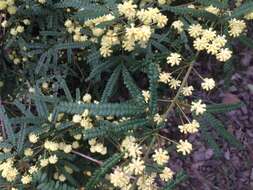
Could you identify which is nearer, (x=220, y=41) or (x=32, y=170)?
(x=220, y=41)

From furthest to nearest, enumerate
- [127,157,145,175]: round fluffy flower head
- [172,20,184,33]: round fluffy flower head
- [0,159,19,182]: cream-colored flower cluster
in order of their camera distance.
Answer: [172,20,184,33]: round fluffy flower head
[0,159,19,182]: cream-colored flower cluster
[127,157,145,175]: round fluffy flower head

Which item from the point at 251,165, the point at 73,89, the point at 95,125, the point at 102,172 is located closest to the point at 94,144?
the point at 95,125

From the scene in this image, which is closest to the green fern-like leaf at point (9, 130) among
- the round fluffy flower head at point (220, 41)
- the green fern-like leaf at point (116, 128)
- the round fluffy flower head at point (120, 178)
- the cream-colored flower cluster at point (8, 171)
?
the cream-colored flower cluster at point (8, 171)

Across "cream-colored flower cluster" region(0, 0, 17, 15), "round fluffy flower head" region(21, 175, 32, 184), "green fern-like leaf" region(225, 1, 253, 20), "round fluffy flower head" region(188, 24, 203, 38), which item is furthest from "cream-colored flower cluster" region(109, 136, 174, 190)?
"cream-colored flower cluster" region(0, 0, 17, 15)

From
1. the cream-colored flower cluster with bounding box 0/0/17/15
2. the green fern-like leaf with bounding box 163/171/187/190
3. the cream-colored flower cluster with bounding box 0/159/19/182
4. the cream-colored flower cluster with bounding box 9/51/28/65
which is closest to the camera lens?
the green fern-like leaf with bounding box 163/171/187/190

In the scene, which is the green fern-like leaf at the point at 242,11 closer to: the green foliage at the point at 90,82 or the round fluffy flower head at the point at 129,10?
the green foliage at the point at 90,82

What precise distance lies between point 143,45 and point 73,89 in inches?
27.3

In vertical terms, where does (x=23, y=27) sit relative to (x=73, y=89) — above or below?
above

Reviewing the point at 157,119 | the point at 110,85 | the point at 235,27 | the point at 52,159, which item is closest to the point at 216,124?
the point at 157,119

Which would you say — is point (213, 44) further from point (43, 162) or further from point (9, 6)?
point (9, 6)

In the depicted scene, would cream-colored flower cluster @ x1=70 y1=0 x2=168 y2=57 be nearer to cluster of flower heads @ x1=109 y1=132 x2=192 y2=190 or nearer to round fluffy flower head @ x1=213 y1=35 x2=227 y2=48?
round fluffy flower head @ x1=213 y1=35 x2=227 y2=48

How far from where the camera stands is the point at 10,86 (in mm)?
2615

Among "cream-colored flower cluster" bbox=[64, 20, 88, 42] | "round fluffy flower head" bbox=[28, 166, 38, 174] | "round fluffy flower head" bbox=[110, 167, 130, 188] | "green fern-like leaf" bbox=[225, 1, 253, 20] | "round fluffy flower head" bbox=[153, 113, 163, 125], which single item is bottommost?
"round fluffy flower head" bbox=[28, 166, 38, 174]

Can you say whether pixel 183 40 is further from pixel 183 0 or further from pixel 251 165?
pixel 251 165
